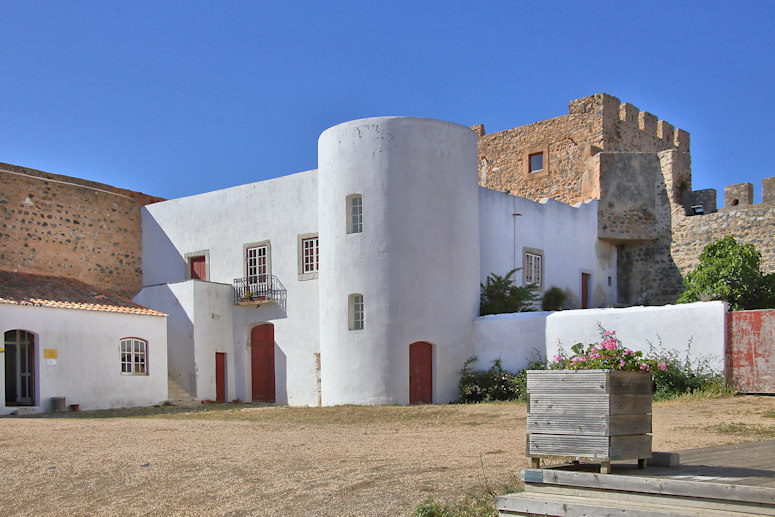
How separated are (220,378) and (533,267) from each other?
1005cm

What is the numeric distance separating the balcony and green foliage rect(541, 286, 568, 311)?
789 cm

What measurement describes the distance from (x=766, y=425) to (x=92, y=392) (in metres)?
15.8

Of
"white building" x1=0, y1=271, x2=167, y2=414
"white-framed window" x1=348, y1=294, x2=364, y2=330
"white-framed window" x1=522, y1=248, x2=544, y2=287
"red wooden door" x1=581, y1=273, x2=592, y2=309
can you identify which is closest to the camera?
"white building" x1=0, y1=271, x2=167, y2=414

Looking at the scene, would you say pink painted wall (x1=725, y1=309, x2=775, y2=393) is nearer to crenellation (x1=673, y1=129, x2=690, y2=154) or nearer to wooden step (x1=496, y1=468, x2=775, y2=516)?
wooden step (x1=496, y1=468, x2=775, y2=516)

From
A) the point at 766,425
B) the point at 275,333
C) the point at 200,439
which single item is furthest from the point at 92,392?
the point at 766,425

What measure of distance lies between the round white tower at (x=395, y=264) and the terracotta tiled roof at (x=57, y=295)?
231 inches

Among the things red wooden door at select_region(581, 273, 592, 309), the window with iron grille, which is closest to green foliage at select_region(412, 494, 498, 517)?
the window with iron grille

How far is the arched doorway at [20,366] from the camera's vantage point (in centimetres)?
2095

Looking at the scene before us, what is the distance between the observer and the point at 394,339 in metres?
19.6

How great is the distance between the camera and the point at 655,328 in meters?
17.7

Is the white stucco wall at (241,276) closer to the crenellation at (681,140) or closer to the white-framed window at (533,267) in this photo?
A: the white-framed window at (533,267)

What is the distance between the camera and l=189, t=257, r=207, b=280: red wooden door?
2546 cm

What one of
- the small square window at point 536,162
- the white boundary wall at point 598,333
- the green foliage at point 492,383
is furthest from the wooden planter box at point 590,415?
the small square window at point 536,162

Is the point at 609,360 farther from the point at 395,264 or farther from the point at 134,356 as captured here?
the point at 134,356
